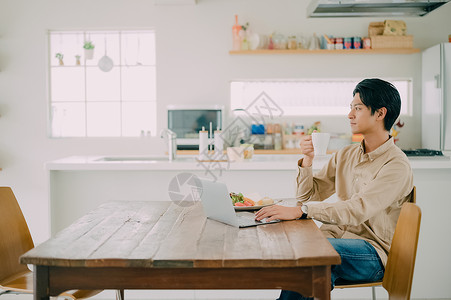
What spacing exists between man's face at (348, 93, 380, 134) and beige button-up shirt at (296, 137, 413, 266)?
9 centimetres

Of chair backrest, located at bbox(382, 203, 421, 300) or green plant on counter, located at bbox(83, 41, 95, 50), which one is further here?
green plant on counter, located at bbox(83, 41, 95, 50)

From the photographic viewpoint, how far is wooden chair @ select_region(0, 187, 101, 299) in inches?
78.9

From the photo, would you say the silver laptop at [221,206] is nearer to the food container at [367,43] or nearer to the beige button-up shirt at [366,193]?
the beige button-up shirt at [366,193]

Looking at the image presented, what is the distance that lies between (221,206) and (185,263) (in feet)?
1.47

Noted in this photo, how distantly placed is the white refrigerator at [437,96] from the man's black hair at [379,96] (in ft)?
11.2

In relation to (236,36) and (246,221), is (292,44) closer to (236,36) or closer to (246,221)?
(236,36)

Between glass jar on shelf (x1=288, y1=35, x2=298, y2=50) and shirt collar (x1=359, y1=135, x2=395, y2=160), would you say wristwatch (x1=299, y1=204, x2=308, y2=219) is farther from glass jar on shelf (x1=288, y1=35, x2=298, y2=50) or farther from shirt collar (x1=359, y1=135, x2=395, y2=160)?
glass jar on shelf (x1=288, y1=35, x2=298, y2=50)

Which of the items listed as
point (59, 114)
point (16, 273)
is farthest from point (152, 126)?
point (16, 273)

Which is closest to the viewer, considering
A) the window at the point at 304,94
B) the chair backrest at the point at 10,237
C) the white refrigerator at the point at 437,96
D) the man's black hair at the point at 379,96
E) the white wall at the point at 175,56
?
the man's black hair at the point at 379,96

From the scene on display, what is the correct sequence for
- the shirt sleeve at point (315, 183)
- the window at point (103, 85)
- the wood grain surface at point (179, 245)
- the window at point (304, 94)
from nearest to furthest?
the wood grain surface at point (179, 245) < the shirt sleeve at point (315, 183) < the window at point (304, 94) < the window at point (103, 85)

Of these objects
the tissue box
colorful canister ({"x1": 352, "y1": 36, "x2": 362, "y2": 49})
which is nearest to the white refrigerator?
the tissue box

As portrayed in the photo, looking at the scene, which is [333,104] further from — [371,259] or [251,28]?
[371,259]

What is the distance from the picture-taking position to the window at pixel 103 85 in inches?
236

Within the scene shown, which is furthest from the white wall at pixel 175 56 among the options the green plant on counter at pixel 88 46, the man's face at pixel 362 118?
the man's face at pixel 362 118
